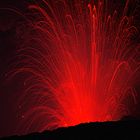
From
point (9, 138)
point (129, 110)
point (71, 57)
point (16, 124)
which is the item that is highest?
point (9, 138)

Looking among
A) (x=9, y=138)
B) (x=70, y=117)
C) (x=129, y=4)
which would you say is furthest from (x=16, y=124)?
(x=9, y=138)

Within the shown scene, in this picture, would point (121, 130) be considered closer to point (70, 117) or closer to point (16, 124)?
point (70, 117)

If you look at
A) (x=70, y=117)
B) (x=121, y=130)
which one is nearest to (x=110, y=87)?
(x=70, y=117)

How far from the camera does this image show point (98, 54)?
25.4 meters

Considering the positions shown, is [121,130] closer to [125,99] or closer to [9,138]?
[9,138]

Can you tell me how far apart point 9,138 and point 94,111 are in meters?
16.3

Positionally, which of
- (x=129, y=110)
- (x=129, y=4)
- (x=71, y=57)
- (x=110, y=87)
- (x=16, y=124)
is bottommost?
(x=16, y=124)

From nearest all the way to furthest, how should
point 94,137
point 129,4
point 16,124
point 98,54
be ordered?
point 94,137, point 98,54, point 129,4, point 16,124

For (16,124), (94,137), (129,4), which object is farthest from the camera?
(16,124)

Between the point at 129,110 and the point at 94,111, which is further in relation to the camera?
the point at 129,110

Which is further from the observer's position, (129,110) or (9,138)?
(129,110)

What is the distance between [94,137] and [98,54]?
52.3 ft

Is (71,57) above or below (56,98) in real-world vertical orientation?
above

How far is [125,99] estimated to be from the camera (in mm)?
28562
